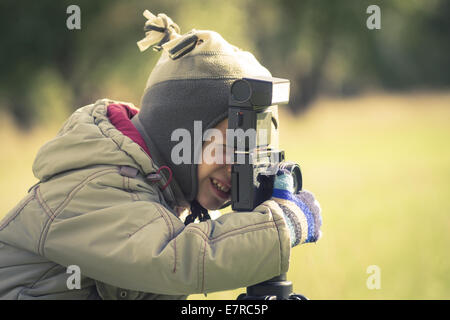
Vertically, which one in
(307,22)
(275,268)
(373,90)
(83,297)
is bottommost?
(83,297)

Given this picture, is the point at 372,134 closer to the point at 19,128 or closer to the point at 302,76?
the point at 19,128

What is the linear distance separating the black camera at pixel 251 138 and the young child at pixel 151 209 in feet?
0.22

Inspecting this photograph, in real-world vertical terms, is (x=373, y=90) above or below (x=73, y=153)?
above

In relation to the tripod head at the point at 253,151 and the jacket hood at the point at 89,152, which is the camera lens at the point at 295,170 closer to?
the tripod head at the point at 253,151

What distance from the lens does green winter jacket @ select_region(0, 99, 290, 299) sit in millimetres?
2010

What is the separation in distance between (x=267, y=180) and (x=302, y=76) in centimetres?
1917

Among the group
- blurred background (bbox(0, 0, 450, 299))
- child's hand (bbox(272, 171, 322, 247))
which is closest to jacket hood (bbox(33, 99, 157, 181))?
child's hand (bbox(272, 171, 322, 247))

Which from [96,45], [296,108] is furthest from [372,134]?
[296,108]

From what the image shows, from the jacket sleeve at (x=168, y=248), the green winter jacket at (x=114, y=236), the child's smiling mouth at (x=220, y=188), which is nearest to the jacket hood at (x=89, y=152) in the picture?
the green winter jacket at (x=114, y=236)

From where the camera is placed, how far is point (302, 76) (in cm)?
2097

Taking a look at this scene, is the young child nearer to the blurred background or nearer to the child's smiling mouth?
the child's smiling mouth

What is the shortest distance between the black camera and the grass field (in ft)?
4.73

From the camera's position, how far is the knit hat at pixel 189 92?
251 cm

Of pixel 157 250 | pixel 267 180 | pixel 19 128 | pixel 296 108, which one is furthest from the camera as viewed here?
pixel 296 108
